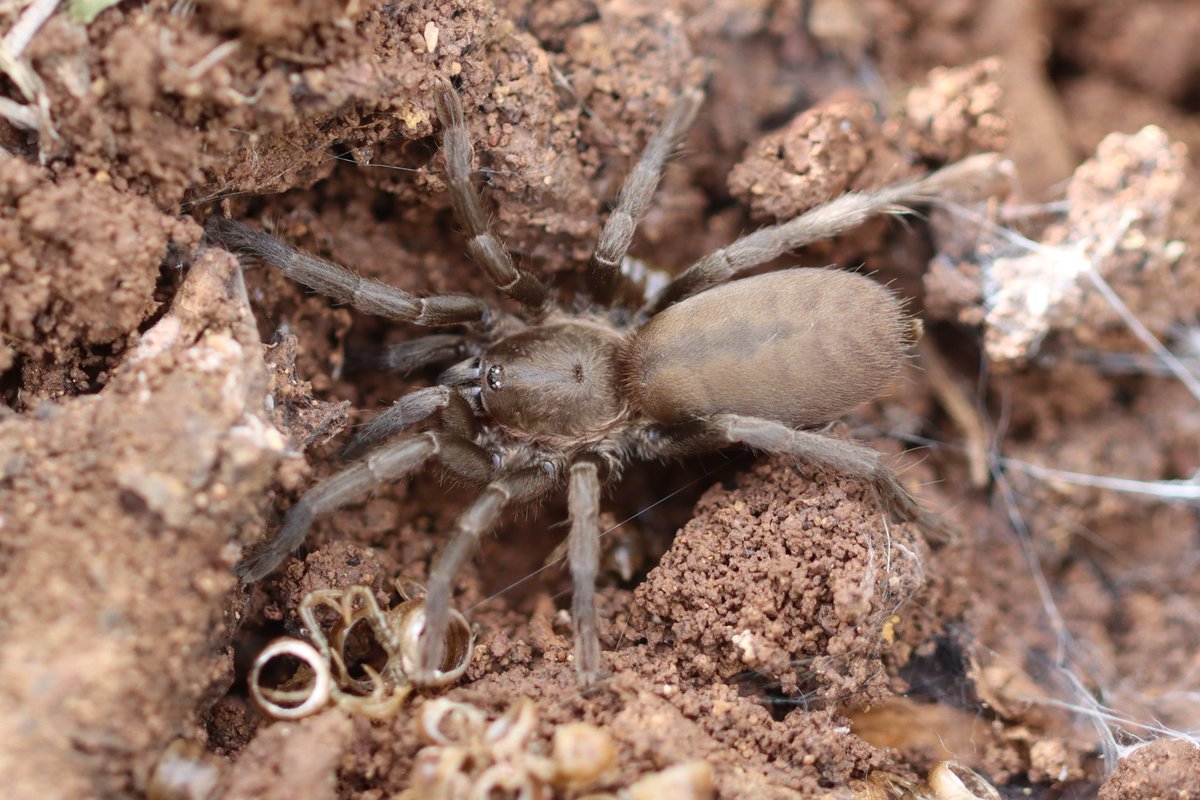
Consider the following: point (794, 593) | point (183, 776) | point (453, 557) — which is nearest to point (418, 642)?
point (453, 557)

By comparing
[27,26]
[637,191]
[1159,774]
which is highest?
[27,26]

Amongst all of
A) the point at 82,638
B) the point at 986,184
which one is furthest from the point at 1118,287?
the point at 82,638

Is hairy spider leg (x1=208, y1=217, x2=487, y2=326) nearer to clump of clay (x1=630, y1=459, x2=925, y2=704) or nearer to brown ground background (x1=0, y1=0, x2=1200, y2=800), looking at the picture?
brown ground background (x1=0, y1=0, x2=1200, y2=800)

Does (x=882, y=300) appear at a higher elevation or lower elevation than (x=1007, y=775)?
higher

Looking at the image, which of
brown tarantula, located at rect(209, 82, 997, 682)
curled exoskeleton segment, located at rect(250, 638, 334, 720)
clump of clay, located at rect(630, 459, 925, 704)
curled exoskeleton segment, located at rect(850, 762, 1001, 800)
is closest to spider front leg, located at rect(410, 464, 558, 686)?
brown tarantula, located at rect(209, 82, 997, 682)

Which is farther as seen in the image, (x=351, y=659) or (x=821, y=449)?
(x=821, y=449)

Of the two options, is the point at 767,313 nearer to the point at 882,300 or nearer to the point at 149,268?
the point at 882,300

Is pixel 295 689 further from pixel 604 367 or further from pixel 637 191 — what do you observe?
pixel 637 191
